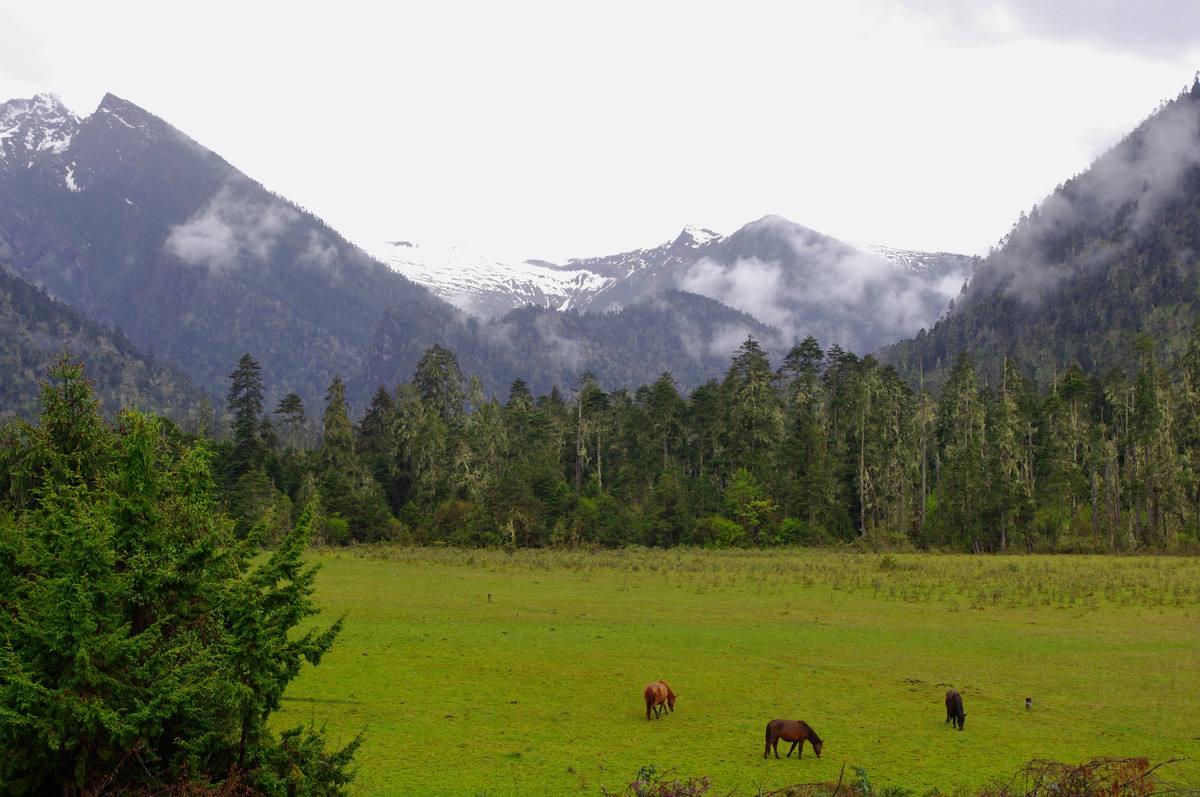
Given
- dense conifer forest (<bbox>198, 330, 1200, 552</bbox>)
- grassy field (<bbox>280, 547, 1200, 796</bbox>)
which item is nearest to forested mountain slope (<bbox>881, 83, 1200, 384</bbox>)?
dense conifer forest (<bbox>198, 330, 1200, 552</bbox>)

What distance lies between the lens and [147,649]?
9.55 m

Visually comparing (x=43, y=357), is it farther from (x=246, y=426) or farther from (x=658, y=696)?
(x=658, y=696)

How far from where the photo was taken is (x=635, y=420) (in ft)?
283

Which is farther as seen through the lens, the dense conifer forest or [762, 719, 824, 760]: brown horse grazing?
the dense conifer forest

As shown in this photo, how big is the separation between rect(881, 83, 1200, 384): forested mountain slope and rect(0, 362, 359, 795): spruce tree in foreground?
139m

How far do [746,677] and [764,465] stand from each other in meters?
55.6

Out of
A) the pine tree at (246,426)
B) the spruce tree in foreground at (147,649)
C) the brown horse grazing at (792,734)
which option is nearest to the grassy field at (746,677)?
the brown horse grazing at (792,734)

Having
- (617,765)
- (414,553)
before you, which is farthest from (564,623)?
(414,553)

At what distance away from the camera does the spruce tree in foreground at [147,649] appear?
348 inches

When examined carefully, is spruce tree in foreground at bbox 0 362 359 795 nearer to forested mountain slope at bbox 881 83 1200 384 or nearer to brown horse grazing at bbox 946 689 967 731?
brown horse grazing at bbox 946 689 967 731

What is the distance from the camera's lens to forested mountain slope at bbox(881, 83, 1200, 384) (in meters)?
145

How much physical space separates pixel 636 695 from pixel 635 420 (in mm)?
67225

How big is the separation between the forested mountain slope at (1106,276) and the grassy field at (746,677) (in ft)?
372

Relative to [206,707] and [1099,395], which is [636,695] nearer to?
[206,707]
